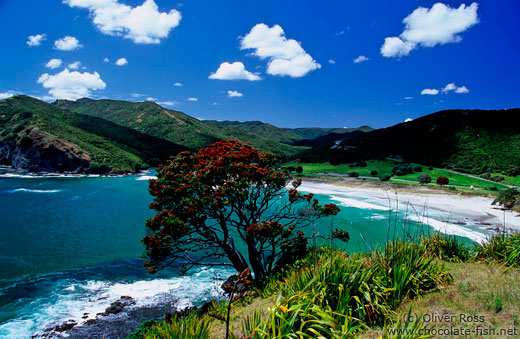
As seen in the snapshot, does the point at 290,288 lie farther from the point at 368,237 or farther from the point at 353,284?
the point at 368,237

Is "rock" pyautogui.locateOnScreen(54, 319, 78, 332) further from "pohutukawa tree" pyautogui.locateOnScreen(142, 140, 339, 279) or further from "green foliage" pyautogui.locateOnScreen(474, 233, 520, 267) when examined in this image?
"green foliage" pyautogui.locateOnScreen(474, 233, 520, 267)

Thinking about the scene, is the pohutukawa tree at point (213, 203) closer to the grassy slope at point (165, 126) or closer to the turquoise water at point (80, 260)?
the turquoise water at point (80, 260)

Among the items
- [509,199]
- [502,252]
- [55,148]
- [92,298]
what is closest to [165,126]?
[55,148]

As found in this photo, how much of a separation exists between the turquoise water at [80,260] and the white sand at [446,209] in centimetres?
378

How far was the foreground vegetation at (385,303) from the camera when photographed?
4.41 meters

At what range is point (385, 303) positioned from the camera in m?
5.27

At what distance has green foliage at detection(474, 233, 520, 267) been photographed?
697 cm

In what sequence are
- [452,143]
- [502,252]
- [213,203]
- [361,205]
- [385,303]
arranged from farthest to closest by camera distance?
[452,143] → [361,205] → [213,203] → [502,252] → [385,303]

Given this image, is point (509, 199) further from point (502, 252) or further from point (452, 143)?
point (452, 143)

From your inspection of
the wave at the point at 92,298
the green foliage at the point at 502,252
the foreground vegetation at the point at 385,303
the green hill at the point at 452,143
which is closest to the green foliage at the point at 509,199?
the green hill at the point at 452,143

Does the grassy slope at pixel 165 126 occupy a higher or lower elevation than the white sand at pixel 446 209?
higher

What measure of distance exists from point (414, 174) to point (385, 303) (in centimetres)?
7216

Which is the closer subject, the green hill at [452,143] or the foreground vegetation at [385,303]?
the foreground vegetation at [385,303]

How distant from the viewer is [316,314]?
4.87 meters
